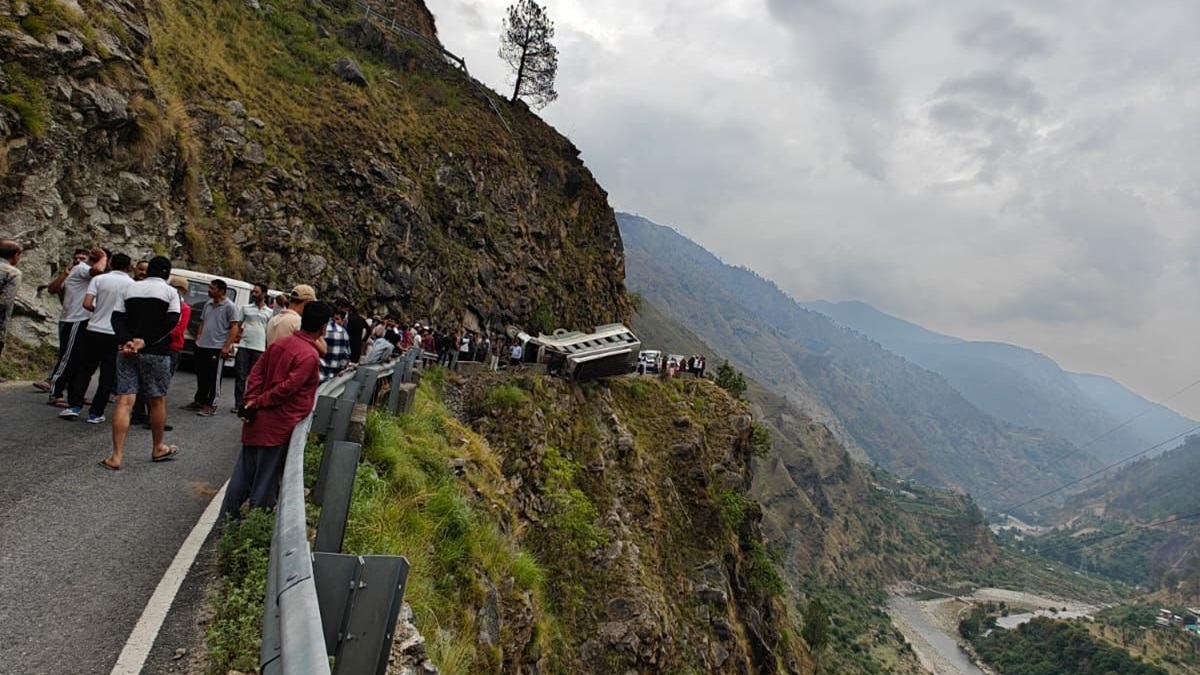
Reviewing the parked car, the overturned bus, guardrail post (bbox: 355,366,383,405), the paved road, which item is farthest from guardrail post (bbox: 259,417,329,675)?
the parked car

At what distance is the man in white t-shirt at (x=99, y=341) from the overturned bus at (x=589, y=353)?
17135 mm

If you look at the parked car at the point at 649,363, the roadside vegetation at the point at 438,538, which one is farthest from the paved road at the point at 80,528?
the parked car at the point at 649,363

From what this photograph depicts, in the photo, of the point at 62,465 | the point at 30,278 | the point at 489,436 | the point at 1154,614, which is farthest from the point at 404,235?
the point at 1154,614

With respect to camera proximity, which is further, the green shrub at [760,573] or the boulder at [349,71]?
the boulder at [349,71]

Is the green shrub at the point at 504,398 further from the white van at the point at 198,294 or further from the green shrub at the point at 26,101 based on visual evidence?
the green shrub at the point at 26,101

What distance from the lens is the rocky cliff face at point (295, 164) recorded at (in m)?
12.2

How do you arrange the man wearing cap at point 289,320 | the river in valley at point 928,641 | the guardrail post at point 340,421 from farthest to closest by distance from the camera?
the river in valley at point 928,641 → the man wearing cap at point 289,320 → the guardrail post at point 340,421

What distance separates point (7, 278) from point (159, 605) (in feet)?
18.5

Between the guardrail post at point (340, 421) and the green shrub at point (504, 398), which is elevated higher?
the guardrail post at point (340, 421)

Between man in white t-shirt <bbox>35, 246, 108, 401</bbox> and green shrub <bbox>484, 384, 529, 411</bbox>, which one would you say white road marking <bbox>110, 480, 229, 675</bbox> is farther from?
green shrub <bbox>484, 384, 529, 411</bbox>

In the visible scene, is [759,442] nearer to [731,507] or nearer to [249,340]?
[731,507]

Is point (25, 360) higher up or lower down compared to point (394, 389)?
lower down

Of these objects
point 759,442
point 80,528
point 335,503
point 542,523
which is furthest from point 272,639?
point 759,442

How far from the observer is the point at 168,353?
22.5 ft
